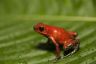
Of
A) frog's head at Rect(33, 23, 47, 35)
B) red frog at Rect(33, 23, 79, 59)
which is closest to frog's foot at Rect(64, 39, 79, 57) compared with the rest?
red frog at Rect(33, 23, 79, 59)

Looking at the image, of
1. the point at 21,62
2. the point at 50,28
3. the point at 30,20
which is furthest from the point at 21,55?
the point at 30,20

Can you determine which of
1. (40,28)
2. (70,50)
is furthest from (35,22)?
(70,50)

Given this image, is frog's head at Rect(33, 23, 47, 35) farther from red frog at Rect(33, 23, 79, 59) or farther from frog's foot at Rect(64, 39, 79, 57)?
frog's foot at Rect(64, 39, 79, 57)

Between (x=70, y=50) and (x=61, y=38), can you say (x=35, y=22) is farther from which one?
(x=70, y=50)

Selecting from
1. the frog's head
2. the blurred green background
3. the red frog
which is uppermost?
the frog's head

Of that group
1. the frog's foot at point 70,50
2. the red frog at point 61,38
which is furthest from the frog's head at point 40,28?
the frog's foot at point 70,50

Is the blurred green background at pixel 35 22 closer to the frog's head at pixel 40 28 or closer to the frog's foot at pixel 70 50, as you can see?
the frog's foot at pixel 70 50
